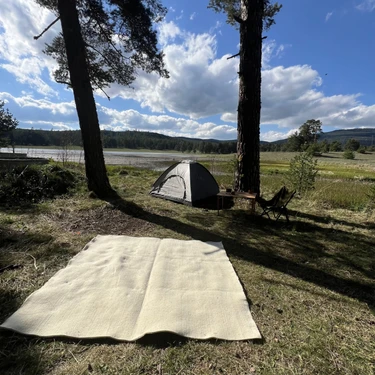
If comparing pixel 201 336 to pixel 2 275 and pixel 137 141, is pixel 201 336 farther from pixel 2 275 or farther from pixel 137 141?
pixel 137 141

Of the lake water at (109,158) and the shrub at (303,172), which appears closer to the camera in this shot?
the shrub at (303,172)

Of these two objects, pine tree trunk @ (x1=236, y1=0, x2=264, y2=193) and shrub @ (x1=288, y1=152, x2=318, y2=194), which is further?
shrub @ (x1=288, y1=152, x2=318, y2=194)

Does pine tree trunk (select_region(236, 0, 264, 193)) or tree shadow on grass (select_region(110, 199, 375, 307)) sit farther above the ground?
pine tree trunk (select_region(236, 0, 264, 193))

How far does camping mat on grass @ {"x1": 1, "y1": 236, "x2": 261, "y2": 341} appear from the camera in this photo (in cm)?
206

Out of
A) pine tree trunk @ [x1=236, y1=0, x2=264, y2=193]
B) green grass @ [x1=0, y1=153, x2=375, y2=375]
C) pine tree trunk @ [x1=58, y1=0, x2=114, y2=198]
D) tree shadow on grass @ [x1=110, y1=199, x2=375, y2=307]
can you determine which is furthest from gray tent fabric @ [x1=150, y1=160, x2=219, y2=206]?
pine tree trunk @ [x1=58, y1=0, x2=114, y2=198]

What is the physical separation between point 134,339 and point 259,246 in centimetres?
299

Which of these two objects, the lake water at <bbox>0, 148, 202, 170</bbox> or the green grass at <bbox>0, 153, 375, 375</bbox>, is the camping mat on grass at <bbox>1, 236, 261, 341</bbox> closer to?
the green grass at <bbox>0, 153, 375, 375</bbox>

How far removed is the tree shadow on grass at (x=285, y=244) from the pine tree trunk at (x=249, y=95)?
1.45 metres

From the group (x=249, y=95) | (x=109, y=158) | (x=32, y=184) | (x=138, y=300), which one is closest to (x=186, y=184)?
(x=249, y=95)

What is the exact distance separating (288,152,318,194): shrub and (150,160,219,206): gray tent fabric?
3.19 meters

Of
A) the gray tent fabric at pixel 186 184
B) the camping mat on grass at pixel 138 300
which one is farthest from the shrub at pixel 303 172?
the camping mat on grass at pixel 138 300

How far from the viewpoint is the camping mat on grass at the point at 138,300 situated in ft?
6.77

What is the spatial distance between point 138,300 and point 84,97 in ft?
20.3

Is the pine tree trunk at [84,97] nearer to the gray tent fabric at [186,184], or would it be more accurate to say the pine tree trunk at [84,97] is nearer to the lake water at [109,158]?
the gray tent fabric at [186,184]
